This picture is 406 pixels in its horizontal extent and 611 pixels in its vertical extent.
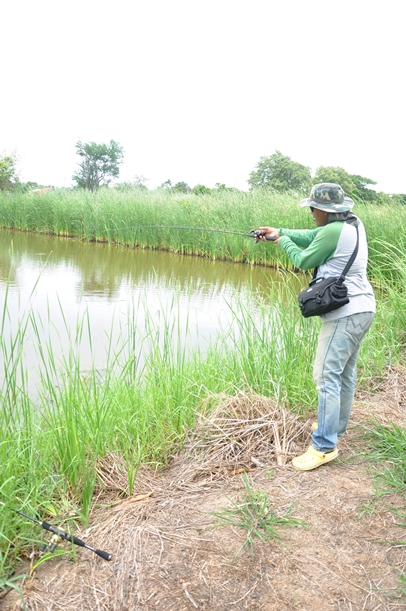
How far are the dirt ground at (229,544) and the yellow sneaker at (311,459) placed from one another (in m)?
0.04

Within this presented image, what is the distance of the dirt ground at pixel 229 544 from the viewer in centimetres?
160

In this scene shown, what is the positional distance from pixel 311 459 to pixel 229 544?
0.64 meters

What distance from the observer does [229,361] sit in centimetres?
325

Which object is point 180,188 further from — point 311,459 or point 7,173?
point 311,459

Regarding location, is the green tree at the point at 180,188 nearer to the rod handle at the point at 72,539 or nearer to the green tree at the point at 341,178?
the green tree at the point at 341,178

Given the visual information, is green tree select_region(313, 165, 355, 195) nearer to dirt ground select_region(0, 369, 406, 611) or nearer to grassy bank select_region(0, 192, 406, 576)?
grassy bank select_region(0, 192, 406, 576)

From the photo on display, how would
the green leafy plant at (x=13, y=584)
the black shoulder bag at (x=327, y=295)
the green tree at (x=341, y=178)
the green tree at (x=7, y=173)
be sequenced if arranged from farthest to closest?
1. the green tree at (x=341, y=178)
2. the green tree at (x=7, y=173)
3. the black shoulder bag at (x=327, y=295)
4. the green leafy plant at (x=13, y=584)

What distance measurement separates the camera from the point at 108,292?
25.4ft

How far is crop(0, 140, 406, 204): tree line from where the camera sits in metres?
20.9

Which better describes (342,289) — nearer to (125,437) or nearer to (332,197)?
(332,197)

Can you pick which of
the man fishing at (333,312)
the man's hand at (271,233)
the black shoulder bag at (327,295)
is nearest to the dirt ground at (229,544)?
the man fishing at (333,312)

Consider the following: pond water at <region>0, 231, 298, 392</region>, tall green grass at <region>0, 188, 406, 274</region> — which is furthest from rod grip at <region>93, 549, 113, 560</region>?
tall green grass at <region>0, 188, 406, 274</region>

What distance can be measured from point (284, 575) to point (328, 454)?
0.72m

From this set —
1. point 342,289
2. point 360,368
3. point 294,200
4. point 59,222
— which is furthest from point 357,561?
point 59,222
